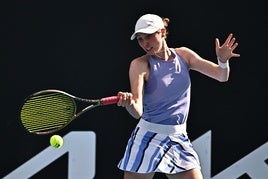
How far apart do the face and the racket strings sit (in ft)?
1.46

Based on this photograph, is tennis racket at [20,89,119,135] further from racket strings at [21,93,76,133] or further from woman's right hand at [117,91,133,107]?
woman's right hand at [117,91,133,107]

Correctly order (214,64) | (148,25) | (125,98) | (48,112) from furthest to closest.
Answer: (214,64) → (48,112) → (148,25) → (125,98)

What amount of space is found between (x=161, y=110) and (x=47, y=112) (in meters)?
0.56

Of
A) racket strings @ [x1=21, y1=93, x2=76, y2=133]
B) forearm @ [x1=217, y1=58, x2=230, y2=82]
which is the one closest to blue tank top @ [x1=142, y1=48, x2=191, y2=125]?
forearm @ [x1=217, y1=58, x2=230, y2=82]

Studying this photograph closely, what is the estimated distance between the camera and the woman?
13.4 ft

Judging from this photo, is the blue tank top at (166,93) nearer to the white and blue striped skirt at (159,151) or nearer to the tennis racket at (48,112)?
the white and blue striped skirt at (159,151)

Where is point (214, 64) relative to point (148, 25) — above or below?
below

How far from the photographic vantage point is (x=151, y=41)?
13.3 feet

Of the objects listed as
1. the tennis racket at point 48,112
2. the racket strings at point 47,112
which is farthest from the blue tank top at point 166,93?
the racket strings at point 47,112

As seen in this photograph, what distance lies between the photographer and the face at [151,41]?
13.2ft

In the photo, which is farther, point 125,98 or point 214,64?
point 214,64

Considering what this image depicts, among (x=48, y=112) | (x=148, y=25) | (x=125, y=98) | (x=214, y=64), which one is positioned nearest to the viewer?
(x=125, y=98)

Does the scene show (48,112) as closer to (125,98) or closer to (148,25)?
(125,98)

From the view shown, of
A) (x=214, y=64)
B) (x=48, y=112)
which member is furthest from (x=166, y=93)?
(x=48, y=112)
